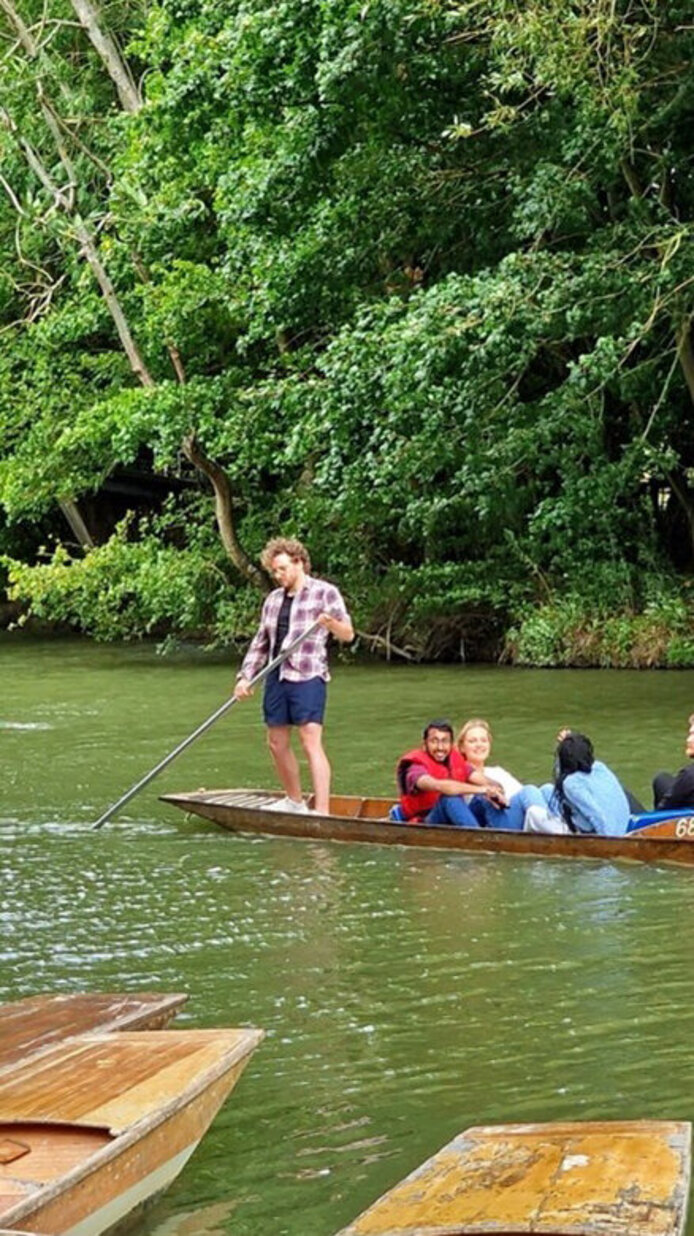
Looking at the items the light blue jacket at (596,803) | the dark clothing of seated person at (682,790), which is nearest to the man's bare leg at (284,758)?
the light blue jacket at (596,803)

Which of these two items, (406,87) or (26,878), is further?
(406,87)

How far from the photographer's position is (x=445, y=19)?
16547mm

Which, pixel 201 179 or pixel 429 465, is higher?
pixel 201 179

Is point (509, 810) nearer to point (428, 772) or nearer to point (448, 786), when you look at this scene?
point (448, 786)

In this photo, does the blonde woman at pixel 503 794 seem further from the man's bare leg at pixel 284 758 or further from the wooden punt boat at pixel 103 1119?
the wooden punt boat at pixel 103 1119

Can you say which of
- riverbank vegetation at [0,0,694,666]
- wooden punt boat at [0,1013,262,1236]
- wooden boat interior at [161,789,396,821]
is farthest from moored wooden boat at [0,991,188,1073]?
riverbank vegetation at [0,0,694,666]

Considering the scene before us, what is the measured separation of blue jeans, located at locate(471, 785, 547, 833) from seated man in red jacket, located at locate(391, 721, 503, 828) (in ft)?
0.17

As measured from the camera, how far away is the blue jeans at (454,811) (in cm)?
985

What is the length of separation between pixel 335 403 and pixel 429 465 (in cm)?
116

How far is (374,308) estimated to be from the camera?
18.2 metres

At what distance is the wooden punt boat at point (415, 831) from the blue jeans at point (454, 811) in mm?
177

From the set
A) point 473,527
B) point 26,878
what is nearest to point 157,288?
point 473,527

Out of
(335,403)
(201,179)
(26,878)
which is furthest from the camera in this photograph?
(201,179)

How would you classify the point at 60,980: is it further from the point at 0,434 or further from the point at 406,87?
the point at 0,434
